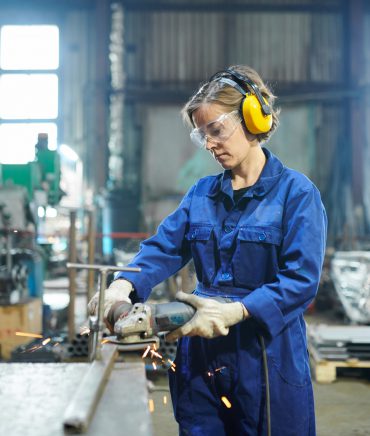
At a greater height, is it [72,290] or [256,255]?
[256,255]

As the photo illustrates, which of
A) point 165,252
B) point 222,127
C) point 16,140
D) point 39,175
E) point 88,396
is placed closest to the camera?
point 88,396

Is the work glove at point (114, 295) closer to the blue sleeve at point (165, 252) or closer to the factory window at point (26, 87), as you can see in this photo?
the blue sleeve at point (165, 252)

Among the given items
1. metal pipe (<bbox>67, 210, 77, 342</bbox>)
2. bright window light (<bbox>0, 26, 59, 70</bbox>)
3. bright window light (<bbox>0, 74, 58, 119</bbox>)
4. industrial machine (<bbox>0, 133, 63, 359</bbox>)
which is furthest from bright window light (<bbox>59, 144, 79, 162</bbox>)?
metal pipe (<bbox>67, 210, 77, 342</bbox>)

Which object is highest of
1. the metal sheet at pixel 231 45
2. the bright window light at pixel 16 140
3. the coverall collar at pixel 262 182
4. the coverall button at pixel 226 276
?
the metal sheet at pixel 231 45

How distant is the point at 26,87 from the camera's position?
10.0m

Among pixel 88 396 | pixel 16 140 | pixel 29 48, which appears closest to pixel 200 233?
pixel 88 396

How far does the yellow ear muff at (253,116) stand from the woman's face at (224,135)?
0.03 metres

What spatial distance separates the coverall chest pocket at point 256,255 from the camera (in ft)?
4.78

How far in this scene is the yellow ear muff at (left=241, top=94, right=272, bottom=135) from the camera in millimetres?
1492

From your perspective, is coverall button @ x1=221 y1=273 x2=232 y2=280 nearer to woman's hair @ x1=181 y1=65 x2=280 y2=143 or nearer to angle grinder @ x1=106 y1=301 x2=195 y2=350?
angle grinder @ x1=106 y1=301 x2=195 y2=350

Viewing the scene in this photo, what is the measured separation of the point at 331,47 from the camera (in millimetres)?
9789

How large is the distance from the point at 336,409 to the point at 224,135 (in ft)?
8.03

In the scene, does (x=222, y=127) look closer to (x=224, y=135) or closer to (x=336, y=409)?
(x=224, y=135)

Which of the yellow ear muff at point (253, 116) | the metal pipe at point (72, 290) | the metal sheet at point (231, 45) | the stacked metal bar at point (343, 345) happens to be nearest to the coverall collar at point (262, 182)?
the yellow ear muff at point (253, 116)
